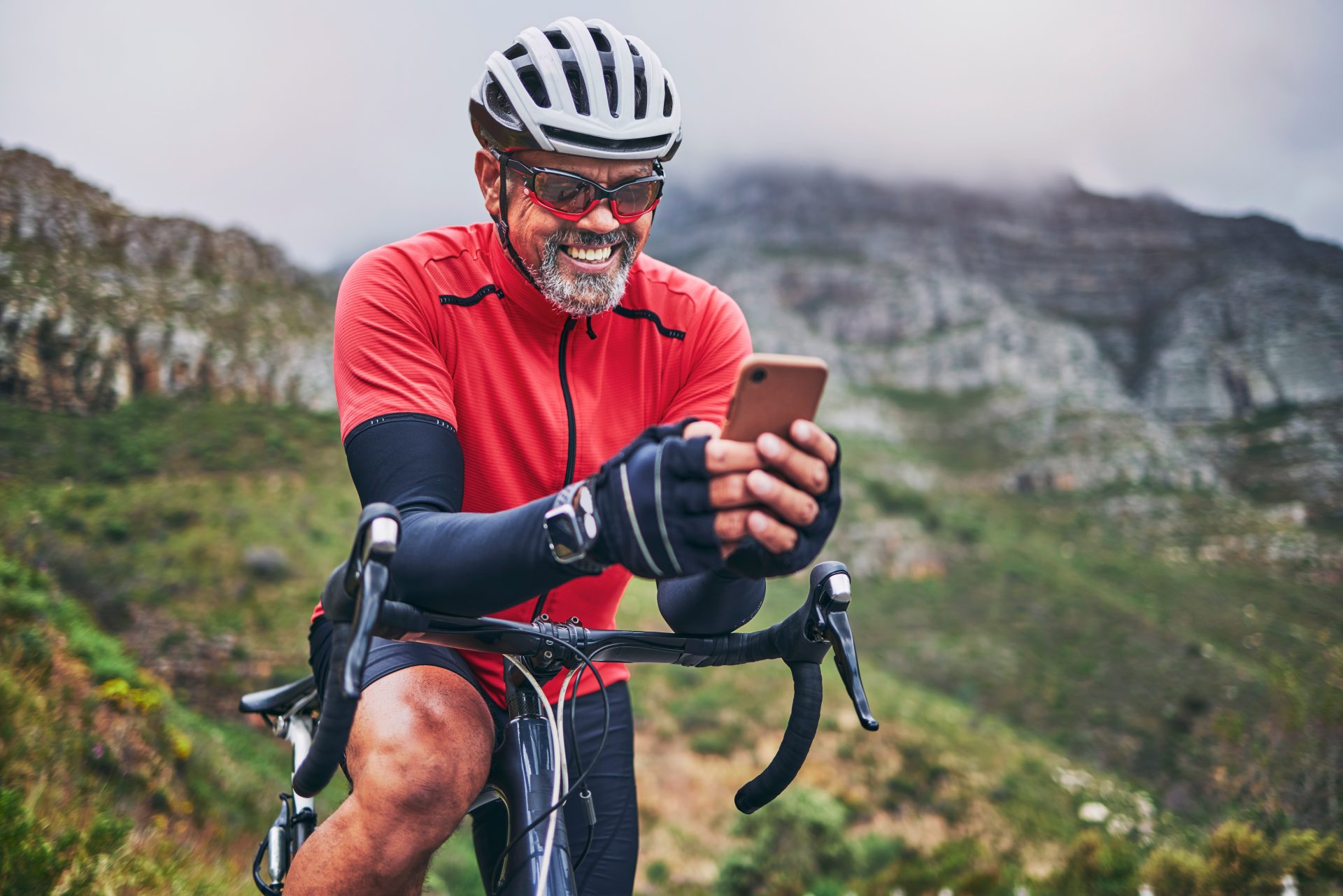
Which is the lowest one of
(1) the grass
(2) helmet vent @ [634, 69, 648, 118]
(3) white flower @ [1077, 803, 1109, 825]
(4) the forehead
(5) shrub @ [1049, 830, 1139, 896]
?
(3) white flower @ [1077, 803, 1109, 825]

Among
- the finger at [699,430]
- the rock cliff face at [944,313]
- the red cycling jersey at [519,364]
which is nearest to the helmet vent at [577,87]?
the red cycling jersey at [519,364]

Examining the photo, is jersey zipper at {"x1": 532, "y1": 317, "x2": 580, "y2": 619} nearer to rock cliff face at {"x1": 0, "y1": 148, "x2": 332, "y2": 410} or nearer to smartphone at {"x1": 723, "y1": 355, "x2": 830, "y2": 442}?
smartphone at {"x1": 723, "y1": 355, "x2": 830, "y2": 442}

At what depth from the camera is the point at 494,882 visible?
93.6 inches

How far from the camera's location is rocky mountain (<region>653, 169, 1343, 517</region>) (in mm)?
80688

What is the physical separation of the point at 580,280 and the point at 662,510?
4.34ft

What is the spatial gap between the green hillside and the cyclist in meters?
2.52

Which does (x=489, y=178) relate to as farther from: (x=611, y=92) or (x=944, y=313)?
(x=944, y=313)

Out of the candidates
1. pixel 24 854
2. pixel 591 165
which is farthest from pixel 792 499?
pixel 24 854

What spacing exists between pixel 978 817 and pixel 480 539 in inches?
785

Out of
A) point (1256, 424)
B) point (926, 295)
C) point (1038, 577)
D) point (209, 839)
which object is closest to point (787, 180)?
point (926, 295)

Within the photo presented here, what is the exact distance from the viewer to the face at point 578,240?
252 cm

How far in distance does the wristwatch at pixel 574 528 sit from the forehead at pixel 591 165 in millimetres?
1264

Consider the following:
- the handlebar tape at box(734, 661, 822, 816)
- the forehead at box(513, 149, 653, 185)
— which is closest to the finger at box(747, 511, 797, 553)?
the handlebar tape at box(734, 661, 822, 816)

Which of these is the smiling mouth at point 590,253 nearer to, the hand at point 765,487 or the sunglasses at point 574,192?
the sunglasses at point 574,192
